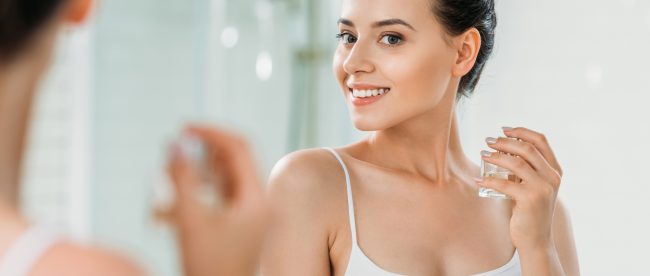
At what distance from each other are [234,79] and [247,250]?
2.29m

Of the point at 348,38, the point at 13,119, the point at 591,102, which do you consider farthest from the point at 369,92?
the point at 591,102

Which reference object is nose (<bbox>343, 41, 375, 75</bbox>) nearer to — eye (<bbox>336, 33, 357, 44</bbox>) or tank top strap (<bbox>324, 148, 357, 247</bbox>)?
eye (<bbox>336, 33, 357, 44</bbox>)

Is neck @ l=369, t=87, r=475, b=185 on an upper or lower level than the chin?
lower

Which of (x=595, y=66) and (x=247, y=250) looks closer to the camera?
(x=247, y=250)

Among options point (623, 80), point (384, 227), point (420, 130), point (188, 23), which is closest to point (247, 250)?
point (384, 227)


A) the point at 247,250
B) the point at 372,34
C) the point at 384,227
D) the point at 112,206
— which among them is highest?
the point at 372,34

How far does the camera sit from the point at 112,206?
2.65 metres

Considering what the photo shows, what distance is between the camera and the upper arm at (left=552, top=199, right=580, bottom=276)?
4.82ft

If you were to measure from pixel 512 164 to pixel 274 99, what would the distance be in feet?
5.65

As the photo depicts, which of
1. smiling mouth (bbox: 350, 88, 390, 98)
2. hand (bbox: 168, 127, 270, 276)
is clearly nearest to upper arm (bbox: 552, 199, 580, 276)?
smiling mouth (bbox: 350, 88, 390, 98)

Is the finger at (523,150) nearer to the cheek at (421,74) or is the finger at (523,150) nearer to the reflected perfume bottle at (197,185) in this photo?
the cheek at (421,74)

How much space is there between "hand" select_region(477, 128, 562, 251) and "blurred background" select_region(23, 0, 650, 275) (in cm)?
112

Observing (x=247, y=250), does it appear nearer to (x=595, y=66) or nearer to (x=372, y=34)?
(x=372, y=34)

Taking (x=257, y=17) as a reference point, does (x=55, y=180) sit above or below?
below
